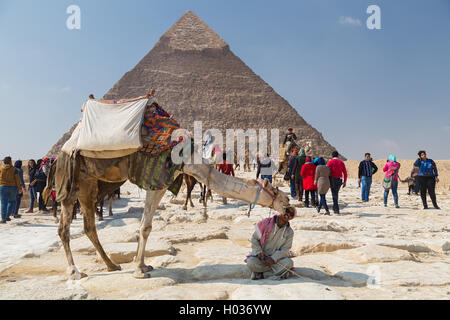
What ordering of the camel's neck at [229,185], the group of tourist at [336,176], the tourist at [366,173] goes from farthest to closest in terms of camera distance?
1. the tourist at [366,173]
2. the group of tourist at [336,176]
3. the camel's neck at [229,185]

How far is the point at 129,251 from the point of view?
388cm

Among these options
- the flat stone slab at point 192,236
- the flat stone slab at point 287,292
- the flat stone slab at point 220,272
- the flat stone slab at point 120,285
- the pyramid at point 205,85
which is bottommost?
the flat stone slab at point 192,236

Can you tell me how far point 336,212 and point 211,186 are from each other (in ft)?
17.0

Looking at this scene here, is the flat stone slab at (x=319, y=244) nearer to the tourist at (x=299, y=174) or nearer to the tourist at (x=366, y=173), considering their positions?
the tourist at (x=299, y=174)

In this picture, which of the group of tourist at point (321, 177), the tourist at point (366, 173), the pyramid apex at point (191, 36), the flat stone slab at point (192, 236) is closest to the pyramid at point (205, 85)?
the pyramid apex at point (191, 36)

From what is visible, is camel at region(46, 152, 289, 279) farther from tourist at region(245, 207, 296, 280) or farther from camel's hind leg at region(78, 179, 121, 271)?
tourist at region(245, 207, 296, 280)

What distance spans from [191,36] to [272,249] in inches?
6089

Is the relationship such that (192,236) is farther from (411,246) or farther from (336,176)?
(336,176)

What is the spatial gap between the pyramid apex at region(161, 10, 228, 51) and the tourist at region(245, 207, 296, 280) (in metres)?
→ 149

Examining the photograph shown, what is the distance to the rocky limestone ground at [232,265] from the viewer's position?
252cm

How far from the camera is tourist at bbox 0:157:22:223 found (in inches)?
305

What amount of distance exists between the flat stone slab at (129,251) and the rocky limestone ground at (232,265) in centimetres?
1

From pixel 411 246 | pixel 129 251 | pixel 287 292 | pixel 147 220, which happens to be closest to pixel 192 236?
pixel 129 251
